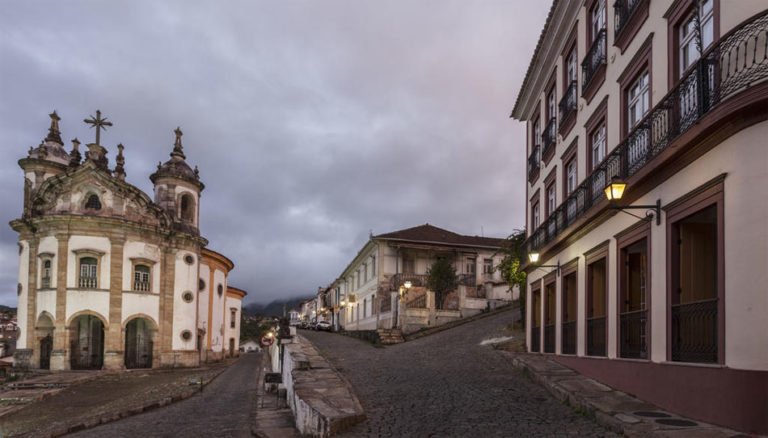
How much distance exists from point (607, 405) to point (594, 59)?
748cm

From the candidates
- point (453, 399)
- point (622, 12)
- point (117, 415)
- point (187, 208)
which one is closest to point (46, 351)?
point (187, 208)

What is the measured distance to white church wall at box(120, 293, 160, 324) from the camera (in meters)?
32.2

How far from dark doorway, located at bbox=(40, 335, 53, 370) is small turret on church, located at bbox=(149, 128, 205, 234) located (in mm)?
8994

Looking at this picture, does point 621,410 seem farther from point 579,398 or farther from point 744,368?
point 744,368

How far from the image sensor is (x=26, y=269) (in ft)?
104

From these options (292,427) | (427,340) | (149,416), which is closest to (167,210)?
(427,340)

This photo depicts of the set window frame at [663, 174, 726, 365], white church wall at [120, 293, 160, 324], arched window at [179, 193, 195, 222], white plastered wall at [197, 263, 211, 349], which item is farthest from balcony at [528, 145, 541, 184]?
white plastered wall at [197, 263, 211, 349]

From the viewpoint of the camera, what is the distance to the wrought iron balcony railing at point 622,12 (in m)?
10.8

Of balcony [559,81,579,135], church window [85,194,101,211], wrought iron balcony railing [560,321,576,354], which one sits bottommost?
wrought iron balcony railing [560,321,576,354]

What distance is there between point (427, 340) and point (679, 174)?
1732cm

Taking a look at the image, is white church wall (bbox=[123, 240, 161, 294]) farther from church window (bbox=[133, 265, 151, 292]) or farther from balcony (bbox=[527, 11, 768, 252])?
balcony (bbox=[527, 11, 768, 252])

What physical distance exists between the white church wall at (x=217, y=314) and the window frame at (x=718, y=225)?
35382 mm

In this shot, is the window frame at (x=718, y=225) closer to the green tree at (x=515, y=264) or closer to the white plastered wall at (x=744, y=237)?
the white plastered wall at (x=744, y=237)

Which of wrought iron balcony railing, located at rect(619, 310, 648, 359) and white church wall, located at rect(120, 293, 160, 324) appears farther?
white church wall, located at rect(120, 293, 160, 324)
